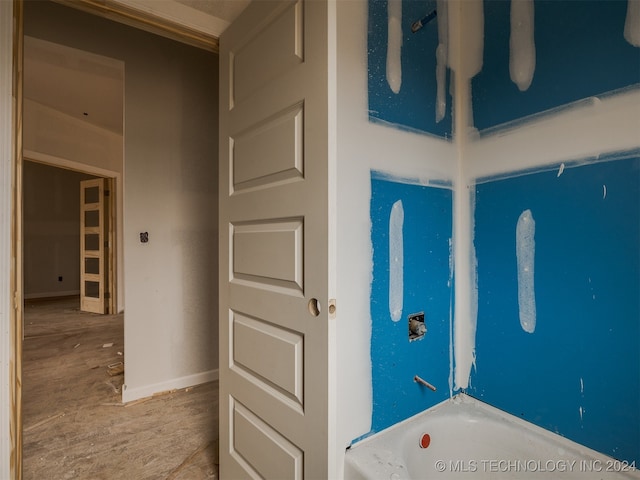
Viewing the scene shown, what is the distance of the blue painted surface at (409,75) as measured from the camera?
48.8 inches

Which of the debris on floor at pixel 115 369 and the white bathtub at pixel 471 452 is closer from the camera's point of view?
the white bathtub at pixel 471 452

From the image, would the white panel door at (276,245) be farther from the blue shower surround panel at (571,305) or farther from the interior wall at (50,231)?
the interior wall at (50,231)

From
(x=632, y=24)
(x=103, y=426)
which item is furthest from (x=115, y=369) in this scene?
(x=632, y=24)

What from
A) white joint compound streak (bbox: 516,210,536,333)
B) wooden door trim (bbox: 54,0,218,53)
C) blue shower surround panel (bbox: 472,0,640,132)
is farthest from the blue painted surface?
wooden door trim (bbox: 54,0,218,53)

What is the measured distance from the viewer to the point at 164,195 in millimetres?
2689

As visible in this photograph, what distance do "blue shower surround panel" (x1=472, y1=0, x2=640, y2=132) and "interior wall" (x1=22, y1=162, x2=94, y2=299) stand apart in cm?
794

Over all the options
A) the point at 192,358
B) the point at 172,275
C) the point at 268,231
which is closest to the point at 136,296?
the point at 172,275

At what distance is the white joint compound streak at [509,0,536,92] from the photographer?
1.33m

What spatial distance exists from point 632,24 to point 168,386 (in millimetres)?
3357

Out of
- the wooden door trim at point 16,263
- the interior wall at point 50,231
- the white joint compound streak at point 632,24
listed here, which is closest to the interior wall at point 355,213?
the white joint compound streak at point 632,24

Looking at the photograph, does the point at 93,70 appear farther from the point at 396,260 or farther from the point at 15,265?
the point at 396,260

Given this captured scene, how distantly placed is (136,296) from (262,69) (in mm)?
2041

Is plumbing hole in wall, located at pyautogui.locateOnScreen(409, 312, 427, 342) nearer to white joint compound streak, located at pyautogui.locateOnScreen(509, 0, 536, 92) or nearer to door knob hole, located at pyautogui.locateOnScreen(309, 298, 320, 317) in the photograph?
door knob hole, located at pyautogui.locateOnScreen(309, 298, 320, 317)

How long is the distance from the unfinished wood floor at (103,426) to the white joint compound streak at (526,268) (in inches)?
68.6
